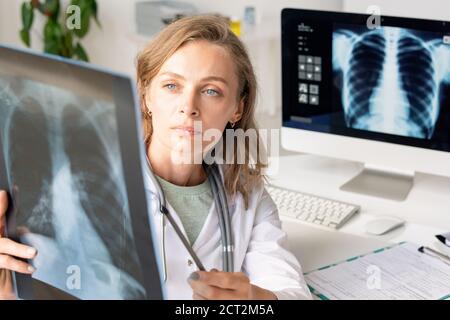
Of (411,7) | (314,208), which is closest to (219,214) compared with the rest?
(314,208)

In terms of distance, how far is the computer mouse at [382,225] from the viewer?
1.69 m

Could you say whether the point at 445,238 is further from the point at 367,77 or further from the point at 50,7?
the point at 50,7

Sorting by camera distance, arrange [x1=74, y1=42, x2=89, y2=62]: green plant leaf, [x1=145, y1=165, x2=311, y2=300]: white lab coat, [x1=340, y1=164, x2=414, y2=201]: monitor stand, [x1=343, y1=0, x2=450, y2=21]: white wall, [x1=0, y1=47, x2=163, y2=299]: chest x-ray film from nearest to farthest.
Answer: [x1=0, y1=47, x2=163, y2=299]: chest x-ray film
[x1=145, y1=165, x2=311, y2=300]: white lab coat
[x1=340, y1=164, x2=414, y2=201]: monitor stand
[x1=343, y1=0, x2=450, y2=21]: white wall
[x1=74, y1=42, x2=89, y2=62]: green plant leaf

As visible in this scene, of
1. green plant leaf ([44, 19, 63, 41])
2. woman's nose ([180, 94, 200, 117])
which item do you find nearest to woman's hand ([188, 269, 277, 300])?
woman's nose ([180, 94, 200, 117])

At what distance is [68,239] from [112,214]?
110 millimetres

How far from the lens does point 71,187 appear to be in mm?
859

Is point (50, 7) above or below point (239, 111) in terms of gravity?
above

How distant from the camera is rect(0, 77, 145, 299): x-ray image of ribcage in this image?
799mm

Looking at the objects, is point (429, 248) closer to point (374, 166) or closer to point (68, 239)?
point (374, 166)

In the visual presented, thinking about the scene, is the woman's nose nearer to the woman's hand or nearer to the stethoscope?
the stethoscope

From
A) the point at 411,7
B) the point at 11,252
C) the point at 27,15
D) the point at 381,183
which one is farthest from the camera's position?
the point at 27,15

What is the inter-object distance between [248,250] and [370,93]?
638mm

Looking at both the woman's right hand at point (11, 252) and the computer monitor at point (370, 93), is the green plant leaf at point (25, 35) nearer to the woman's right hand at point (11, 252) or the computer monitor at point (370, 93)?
the computer monitor at point (370, 93)

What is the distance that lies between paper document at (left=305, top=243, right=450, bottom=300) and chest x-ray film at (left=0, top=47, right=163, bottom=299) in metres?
0.63
